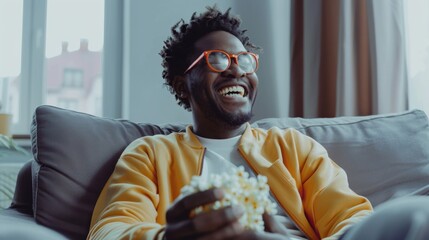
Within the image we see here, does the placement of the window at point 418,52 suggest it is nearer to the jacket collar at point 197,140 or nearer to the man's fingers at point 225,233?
the jacket collar at point 197,140

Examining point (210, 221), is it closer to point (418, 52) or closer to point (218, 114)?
point (218, 114)

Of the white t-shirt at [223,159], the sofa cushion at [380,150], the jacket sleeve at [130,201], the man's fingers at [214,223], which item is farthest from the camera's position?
the sofa cushion at [380,150]

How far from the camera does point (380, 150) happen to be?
5.48 feet

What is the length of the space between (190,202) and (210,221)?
0.15 ft

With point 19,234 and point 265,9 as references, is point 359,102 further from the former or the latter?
point 19,234

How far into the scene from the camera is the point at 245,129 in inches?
62.6

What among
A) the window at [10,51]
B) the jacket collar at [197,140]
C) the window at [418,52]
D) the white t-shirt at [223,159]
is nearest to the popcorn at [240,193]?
the white t-shirt at [223,159]

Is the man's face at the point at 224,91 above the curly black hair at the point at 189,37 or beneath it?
beneath

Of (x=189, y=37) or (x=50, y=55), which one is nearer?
(x=189, y=37)

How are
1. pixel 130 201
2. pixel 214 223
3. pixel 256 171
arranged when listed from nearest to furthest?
pixel 214 223 < pixel 130 201 < pixel 256 171

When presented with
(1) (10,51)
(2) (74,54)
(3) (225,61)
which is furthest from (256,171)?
(1) (10,51)

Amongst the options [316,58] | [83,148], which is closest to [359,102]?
[316,58]

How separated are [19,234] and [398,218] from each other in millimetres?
741

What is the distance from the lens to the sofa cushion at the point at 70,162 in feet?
4.68
